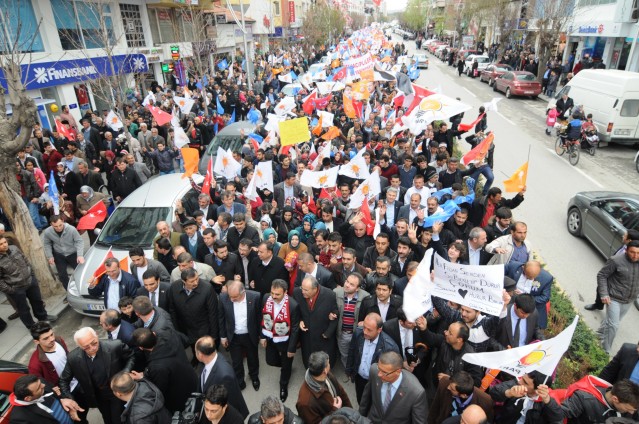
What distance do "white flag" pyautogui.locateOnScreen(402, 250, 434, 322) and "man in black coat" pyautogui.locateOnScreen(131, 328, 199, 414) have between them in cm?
239

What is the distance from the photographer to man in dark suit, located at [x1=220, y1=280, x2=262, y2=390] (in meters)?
5.06

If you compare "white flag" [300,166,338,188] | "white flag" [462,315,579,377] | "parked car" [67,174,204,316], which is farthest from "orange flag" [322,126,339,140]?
"white flag" [462,315,579,377]

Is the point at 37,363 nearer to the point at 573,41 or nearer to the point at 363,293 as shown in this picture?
the point at 363,293

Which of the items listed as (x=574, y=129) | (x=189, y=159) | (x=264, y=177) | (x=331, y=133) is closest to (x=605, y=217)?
(x=331, y=133)

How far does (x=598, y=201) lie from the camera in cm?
871

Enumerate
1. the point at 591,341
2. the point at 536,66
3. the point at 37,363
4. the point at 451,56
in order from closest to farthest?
the point at 37,363
the point at 591,341
the point at 536,66
the point at 451,56

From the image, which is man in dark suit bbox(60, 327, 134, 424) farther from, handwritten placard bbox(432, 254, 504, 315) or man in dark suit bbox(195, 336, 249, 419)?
handwritten placard bbox(432, 254, 504, 315)

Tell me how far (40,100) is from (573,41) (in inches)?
1469

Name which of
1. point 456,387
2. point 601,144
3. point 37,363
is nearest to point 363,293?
point 456,387

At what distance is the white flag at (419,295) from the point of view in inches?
168

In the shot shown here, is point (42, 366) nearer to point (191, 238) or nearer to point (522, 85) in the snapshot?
point (191, 238)

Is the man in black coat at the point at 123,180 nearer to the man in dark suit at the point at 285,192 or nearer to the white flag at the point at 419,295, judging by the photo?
the man in dark suit at the point at 285,192

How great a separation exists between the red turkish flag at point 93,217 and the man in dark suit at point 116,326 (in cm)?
337

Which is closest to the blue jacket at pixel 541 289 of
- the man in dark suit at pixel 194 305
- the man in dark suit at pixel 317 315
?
the man in dark suit at pixel 317 315
